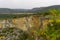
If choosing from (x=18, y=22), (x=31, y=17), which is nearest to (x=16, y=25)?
(x=18, y=22)

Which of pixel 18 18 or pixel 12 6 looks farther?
pixel 12 6

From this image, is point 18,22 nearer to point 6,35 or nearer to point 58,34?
point 6,35

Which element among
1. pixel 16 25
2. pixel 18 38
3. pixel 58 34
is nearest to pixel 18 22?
pixel 16 25

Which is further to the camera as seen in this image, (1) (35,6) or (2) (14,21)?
(1) (35,6)

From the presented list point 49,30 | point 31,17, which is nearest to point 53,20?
point 49,30

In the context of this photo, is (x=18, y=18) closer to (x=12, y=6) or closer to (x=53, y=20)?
(x=12, y=6)

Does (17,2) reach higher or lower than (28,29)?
higher

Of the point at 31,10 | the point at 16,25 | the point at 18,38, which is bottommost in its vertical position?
the point at 18,38

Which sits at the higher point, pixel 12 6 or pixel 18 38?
pixel 12 6
